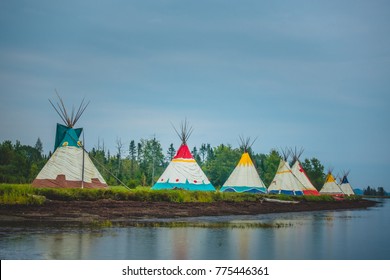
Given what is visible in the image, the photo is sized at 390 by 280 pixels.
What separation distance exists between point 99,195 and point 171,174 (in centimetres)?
1523

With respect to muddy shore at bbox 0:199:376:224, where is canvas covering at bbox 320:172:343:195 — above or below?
above

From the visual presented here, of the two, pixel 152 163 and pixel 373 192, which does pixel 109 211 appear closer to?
pixel 152 163

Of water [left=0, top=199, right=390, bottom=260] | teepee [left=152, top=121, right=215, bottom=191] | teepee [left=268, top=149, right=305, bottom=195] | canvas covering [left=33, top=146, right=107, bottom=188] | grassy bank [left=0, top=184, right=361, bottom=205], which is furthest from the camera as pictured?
teepee [left=268, top=149, right=305, bottom=195]

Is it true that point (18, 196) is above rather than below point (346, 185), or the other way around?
below

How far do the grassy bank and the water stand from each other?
648 cm

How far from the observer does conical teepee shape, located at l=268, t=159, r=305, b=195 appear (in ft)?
169

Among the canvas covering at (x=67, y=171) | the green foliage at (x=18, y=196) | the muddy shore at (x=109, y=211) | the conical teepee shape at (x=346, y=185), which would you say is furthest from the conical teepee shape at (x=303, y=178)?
the green foliage at (x=18, y=196)

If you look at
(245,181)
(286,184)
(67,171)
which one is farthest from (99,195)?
(286,184)

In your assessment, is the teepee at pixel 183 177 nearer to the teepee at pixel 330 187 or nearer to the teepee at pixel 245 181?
the teepee at pixel 245 181

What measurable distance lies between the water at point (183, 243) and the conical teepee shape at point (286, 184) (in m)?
32.5

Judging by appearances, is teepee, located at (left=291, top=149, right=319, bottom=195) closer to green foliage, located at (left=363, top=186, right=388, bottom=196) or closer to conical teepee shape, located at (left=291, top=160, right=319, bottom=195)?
conical teepee shape, located at (left=291, top=160, right=319, bottom=195)

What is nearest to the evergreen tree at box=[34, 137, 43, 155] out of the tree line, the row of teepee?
the tree line

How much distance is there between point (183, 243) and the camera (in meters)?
14.4
